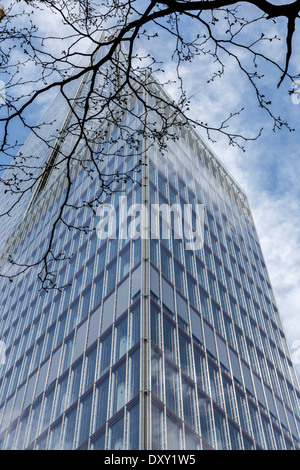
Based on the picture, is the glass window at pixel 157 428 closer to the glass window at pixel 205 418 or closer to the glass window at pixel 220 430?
the glass window at pixel 205 418

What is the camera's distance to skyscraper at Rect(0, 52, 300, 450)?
969 inches

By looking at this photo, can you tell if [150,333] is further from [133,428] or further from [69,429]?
[69,429]

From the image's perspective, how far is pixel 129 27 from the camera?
21.9 ft

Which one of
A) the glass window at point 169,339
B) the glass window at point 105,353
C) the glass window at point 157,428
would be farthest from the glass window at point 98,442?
the glass window at point 169,339

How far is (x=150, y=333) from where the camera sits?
2614 cm

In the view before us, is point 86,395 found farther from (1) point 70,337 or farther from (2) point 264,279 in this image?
(2) point 264,279

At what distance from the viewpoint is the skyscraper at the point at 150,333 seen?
24.6 meters

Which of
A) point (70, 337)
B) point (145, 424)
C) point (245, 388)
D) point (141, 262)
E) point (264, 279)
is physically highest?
point (264, 279)

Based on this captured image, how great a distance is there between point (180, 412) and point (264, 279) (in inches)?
1307

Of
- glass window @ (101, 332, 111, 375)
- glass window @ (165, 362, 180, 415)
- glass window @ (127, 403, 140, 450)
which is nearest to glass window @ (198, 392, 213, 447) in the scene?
glass window @ (165, 362, 180, 415)

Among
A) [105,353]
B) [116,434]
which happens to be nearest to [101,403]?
[116,434]

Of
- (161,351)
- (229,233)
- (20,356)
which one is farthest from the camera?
(229,233)

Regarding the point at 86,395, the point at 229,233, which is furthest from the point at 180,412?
the point at 229,233

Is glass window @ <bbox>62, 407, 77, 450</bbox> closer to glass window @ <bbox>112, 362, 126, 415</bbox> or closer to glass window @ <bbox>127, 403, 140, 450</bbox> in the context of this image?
glass window @ <bbox>112, 362, 126, 415</bbox>
